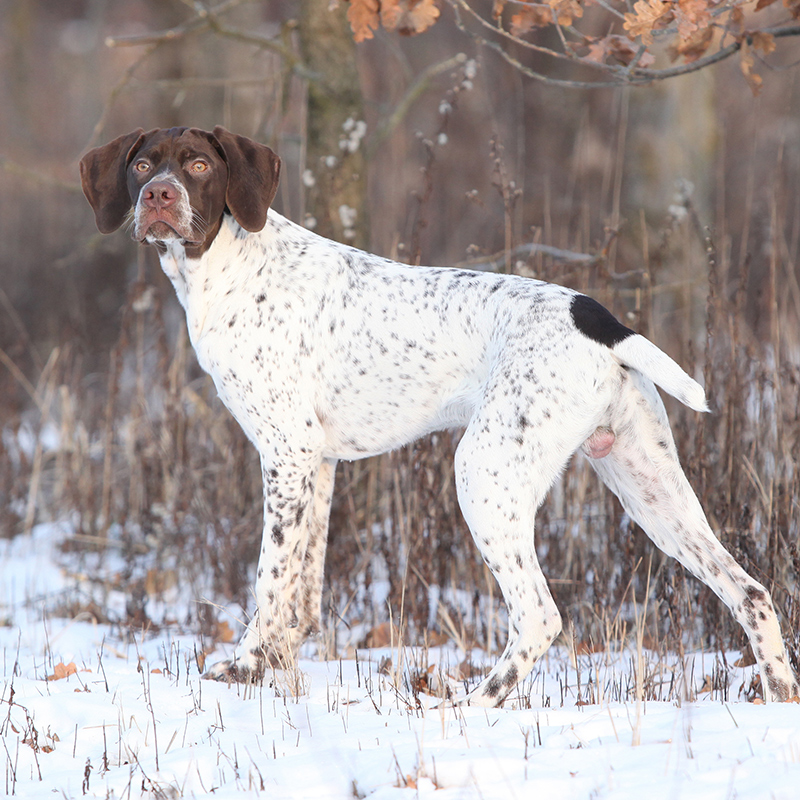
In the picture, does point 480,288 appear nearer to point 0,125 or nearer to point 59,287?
point 59,287

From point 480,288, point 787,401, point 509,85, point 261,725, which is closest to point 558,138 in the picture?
point 509,85

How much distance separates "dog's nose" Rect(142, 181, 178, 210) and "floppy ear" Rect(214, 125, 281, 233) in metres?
0.23

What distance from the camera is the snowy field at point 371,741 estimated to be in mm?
2162

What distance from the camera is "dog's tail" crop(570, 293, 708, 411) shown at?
2770 mm

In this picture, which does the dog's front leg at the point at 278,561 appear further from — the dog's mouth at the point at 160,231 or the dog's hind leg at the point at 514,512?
the dog's mouth at the point at 160,231

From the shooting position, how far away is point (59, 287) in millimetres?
10609

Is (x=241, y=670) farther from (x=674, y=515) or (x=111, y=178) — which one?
(x=111, y=178)

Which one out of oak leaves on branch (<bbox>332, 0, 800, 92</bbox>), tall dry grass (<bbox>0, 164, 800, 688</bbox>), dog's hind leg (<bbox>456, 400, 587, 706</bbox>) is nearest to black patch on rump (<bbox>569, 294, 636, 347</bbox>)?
dog's hind leg (<bbox>456, 400, 587, 706</bbox>)

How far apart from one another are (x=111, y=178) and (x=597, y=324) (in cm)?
179

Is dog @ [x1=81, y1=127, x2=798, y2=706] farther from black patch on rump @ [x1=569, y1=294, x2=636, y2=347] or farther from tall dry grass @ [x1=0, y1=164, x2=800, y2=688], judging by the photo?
tall dry grass @ [x1=0, y1=164, x2=800, y2=688]

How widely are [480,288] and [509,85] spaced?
26.7ft

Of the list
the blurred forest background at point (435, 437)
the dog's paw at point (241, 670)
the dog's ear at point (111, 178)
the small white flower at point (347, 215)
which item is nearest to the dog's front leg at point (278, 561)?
the dog's paw at point (241, 670)

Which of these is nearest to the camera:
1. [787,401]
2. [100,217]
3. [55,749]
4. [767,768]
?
[767,768]

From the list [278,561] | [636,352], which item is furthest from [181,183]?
[636,352]
